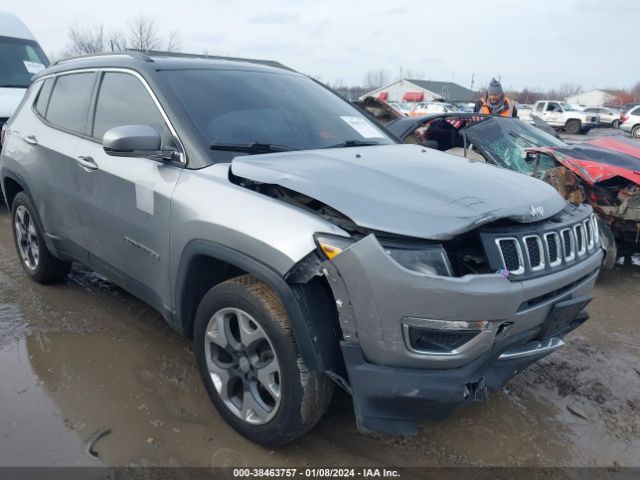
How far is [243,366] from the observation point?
2596 mm

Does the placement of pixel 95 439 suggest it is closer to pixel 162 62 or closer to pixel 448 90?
pixel 162 62

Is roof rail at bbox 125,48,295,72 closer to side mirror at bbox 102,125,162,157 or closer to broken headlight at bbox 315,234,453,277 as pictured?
side mirror at bbox 102,125,162,157

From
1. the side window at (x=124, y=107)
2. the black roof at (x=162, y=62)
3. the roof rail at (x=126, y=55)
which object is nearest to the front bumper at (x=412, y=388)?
the side window at (x=124, y=107)

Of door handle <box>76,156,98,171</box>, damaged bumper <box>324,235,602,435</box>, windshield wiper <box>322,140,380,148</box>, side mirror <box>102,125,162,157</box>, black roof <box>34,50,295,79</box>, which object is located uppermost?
black roof <box>34,50,295,79</box>

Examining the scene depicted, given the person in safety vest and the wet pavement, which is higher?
the person in safety vest

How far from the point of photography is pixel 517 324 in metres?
2.20

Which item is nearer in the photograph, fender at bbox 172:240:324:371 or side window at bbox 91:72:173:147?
fender at bbox 172:240:324:371

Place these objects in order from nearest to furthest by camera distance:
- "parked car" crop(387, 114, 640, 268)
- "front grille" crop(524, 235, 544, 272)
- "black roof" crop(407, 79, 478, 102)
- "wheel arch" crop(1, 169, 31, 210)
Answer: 1. "front grille" crop(524, 235, 544, 272)
2. "wheel arch" crop(1, 169, 31, 210)
3. "parked car" crop(387, 114, 640, 268)
4. "black roof" crop(407, 79, 478, 102)

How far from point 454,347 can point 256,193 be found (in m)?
1.10

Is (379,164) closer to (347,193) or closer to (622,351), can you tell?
(347,193)

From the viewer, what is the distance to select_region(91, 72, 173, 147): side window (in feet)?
9.93

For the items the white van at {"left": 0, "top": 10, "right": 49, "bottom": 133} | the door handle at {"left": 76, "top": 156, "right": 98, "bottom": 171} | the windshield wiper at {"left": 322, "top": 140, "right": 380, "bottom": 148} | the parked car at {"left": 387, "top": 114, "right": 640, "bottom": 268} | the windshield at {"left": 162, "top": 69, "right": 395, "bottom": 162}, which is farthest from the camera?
the white van at {"left": 0, "top": 10, "right": 49, "bottom": 133}

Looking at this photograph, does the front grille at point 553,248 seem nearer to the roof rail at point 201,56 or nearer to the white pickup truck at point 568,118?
the roof rail at point 201,56

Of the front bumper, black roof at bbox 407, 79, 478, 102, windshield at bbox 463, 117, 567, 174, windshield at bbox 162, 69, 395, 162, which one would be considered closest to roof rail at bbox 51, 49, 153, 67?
windshield at bbox 162, 69, 395, 162
